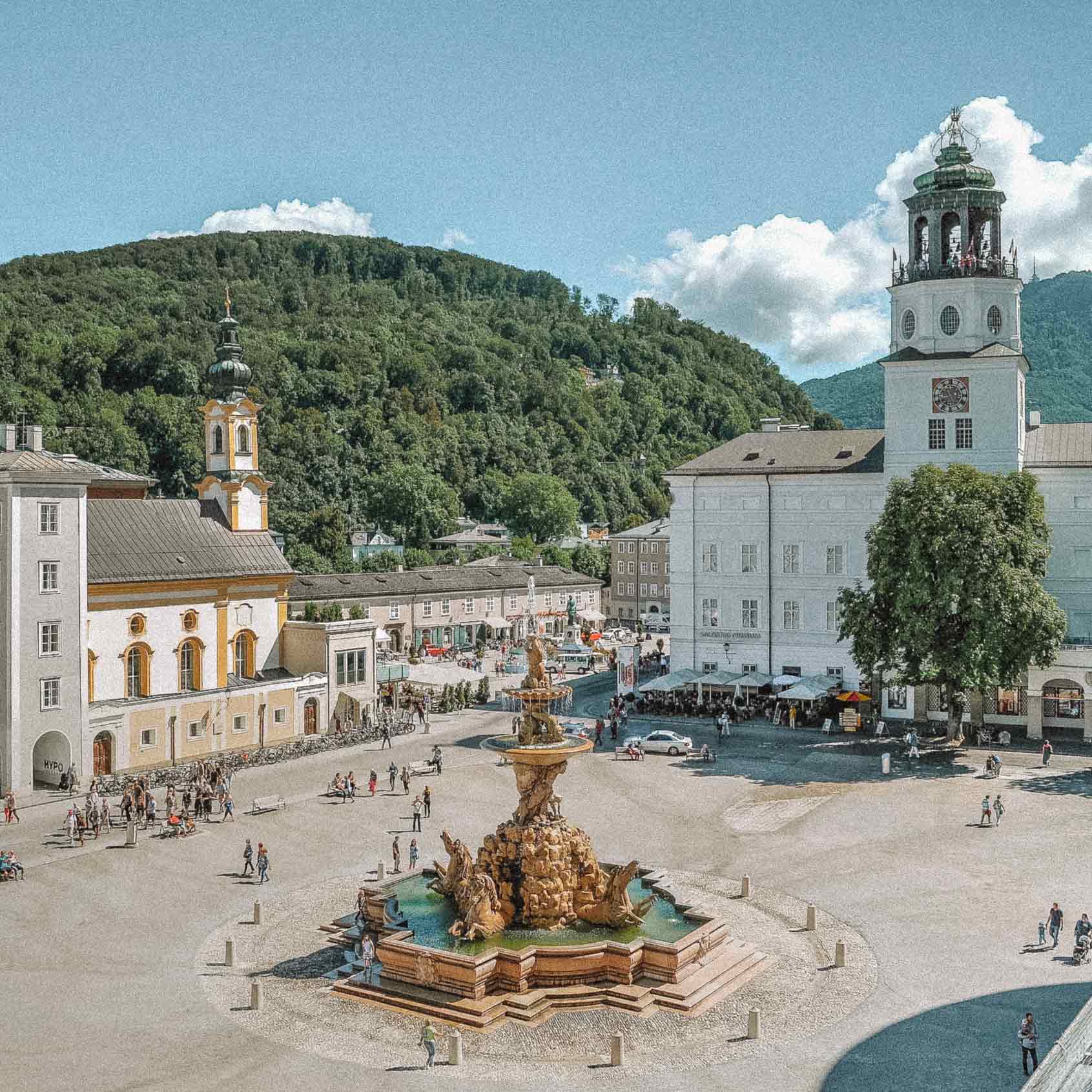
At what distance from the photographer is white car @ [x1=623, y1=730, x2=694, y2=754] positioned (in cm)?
4525

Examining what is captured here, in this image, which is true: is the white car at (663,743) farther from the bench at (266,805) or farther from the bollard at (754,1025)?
the bollard at (754,1025)

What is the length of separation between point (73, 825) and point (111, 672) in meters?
12.0

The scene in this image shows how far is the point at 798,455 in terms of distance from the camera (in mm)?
55812

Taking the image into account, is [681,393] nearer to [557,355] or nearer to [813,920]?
[557,355]

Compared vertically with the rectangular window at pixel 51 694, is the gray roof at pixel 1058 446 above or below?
above

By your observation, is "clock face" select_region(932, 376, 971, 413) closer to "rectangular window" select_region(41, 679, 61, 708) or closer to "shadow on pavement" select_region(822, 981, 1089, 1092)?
"shadow on pavement" select_region(822, 981, 1089, 1092)

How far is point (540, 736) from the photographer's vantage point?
2459cm

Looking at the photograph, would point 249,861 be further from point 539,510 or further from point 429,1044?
point 539,510

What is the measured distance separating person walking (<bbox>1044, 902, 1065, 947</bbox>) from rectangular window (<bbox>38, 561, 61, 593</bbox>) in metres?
30.6

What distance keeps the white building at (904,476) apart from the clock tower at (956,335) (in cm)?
6

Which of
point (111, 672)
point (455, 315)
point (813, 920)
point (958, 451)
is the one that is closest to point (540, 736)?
point (813, 920)

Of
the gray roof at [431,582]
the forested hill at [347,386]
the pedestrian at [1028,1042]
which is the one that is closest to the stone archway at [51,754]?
the gray roof at [431,582]

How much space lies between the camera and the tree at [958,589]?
42.5 meters

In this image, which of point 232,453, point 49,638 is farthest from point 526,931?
point 232,453
